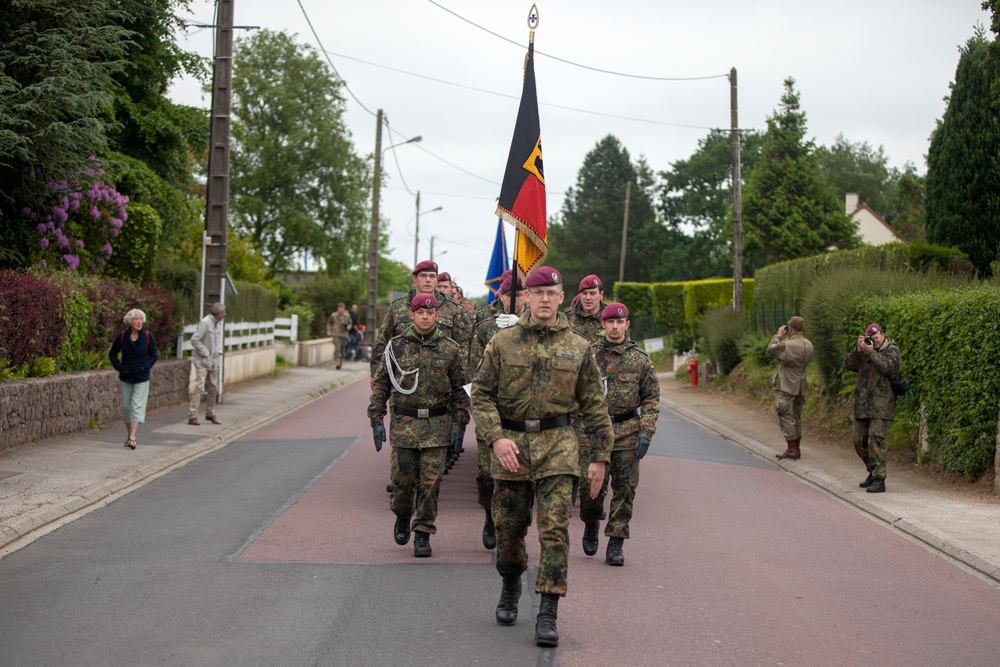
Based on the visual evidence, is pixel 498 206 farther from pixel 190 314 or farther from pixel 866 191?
Answer: pixel 866 191

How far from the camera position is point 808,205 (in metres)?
53.7

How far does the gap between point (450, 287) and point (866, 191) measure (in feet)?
294

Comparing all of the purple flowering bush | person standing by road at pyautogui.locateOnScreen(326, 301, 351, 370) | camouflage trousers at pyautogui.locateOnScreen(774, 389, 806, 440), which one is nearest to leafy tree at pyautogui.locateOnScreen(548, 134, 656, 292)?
person standing by road at pyautogui.locateOnScreen(326, 301, 351, 370)

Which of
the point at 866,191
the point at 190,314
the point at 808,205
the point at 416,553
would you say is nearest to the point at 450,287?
the point at 416,553

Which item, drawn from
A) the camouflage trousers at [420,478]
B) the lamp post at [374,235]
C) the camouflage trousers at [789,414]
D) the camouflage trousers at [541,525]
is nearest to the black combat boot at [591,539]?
the camouflage trousers at [420,478]

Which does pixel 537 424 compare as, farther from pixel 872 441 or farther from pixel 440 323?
pixel 872 441

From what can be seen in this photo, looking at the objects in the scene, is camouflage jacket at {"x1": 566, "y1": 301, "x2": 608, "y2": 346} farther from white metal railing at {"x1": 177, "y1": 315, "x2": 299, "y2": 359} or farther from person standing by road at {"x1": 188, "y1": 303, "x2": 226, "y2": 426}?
white metal railing at {"x1": 177, "y1": 315, "x2": 299, "y2": 359}

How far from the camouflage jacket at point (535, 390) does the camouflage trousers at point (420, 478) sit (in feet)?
6.35

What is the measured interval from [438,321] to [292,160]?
171ft

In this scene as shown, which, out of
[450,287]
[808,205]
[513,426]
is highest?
[808,205]

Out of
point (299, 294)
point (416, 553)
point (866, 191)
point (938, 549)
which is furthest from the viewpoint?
point (866, 191)

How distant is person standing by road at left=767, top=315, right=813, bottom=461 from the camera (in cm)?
1530

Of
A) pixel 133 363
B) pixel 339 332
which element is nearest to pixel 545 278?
pixel 133 363

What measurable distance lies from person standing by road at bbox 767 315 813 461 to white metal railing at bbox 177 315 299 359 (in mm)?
10835
